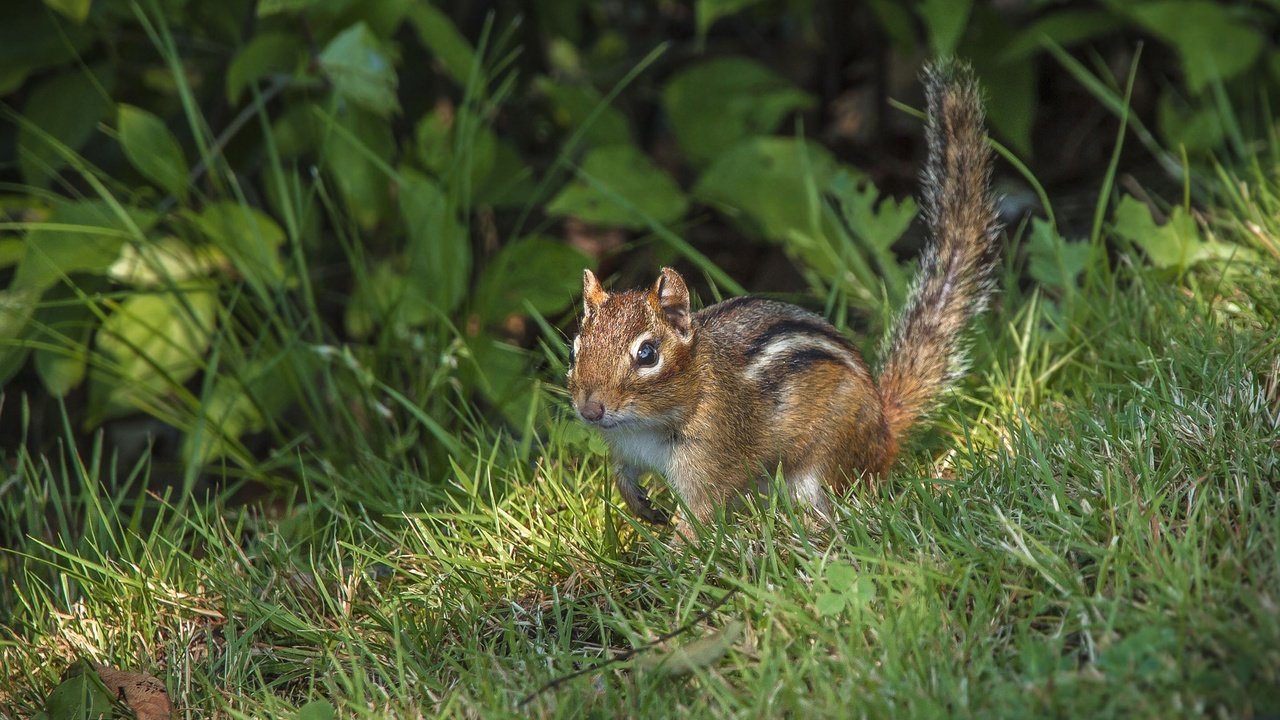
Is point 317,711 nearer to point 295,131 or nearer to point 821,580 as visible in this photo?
point 821,580

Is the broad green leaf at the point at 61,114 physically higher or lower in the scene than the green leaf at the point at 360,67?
lower

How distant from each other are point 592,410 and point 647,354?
184 millimetres

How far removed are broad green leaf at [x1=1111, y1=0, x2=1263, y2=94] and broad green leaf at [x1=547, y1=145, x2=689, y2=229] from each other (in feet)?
4.79

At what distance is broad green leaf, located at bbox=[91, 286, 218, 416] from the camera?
137 inches

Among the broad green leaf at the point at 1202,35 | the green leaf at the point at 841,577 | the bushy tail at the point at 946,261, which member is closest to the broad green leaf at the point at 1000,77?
the broad green leaf at the point at 1202,35

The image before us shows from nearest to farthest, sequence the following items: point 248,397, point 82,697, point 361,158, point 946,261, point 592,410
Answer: point 82,697, point 592,410, point 946,261, point 248,397, point 361,158

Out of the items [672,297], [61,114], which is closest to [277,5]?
[61,114]

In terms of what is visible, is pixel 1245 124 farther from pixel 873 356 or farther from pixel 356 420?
pixel 356 420

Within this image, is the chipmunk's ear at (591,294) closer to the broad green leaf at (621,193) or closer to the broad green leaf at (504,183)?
the broad green leaf at (621,193)

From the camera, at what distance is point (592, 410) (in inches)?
100.0


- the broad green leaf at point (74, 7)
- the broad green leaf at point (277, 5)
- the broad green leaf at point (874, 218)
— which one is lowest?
the broad green leaf at point (874, 218)

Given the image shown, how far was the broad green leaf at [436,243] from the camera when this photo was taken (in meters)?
3.54

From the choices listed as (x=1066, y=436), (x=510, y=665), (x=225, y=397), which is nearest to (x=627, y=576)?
(x=510, y=665)

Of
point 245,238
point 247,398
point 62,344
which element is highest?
point 245,238
